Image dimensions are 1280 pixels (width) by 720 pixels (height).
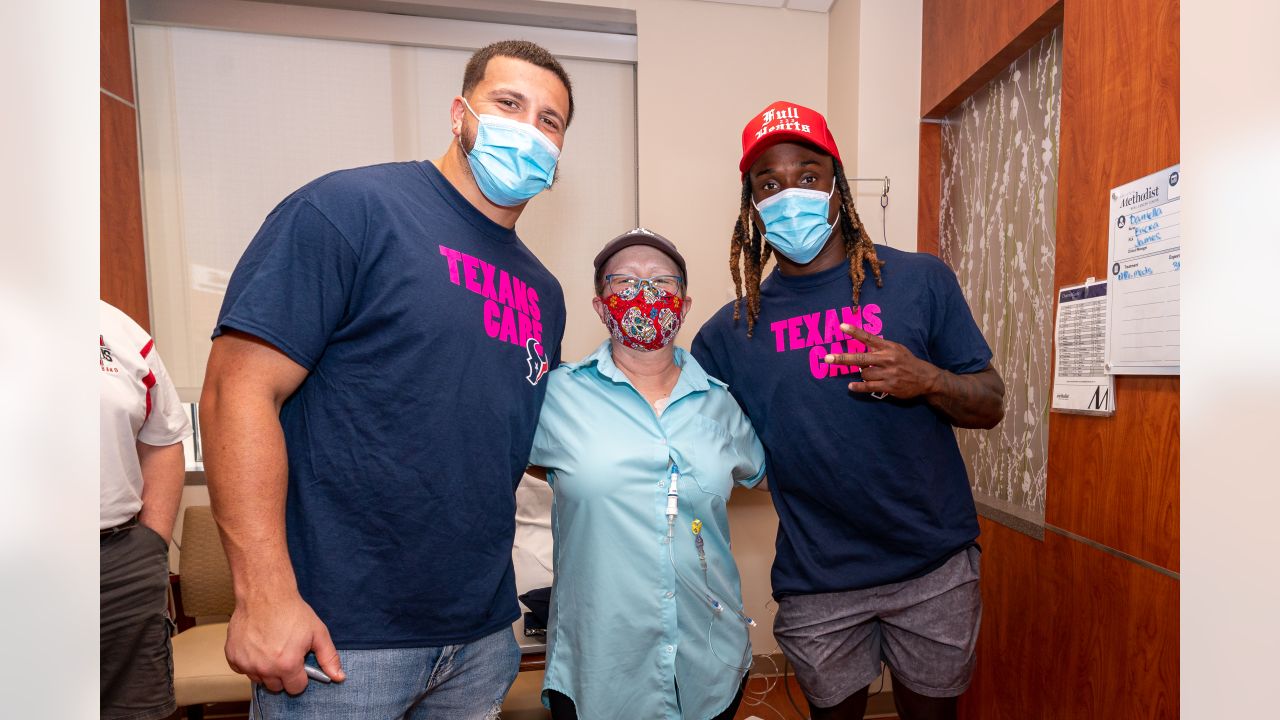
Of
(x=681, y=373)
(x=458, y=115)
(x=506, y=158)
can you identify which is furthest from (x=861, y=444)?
(x=458, y=115)

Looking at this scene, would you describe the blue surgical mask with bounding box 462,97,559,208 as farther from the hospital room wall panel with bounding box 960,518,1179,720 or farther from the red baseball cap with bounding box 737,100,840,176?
the hospital room wall panel with bounding box 960,518,1179,720

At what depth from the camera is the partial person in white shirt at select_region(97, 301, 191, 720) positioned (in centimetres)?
165

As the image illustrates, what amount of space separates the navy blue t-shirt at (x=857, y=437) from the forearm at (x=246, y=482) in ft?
3.23

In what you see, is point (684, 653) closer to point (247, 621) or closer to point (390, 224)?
point (247, 621)

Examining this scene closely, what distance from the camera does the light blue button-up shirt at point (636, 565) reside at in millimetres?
1315

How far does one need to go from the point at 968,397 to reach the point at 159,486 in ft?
6.51

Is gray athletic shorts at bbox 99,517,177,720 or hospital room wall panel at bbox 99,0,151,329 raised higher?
hospital room wall panel at bbox 99,0,151,329

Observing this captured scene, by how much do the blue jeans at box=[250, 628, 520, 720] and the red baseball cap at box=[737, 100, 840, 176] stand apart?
46.3 inches

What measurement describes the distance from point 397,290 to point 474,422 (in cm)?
23

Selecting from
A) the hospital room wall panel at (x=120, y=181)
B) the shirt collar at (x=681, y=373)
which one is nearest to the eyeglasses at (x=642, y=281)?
the shirt collar at (x=681, y=373)

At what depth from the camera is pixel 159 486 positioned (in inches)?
70.8

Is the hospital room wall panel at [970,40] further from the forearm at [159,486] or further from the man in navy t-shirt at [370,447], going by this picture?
the forearm at [159,486]
